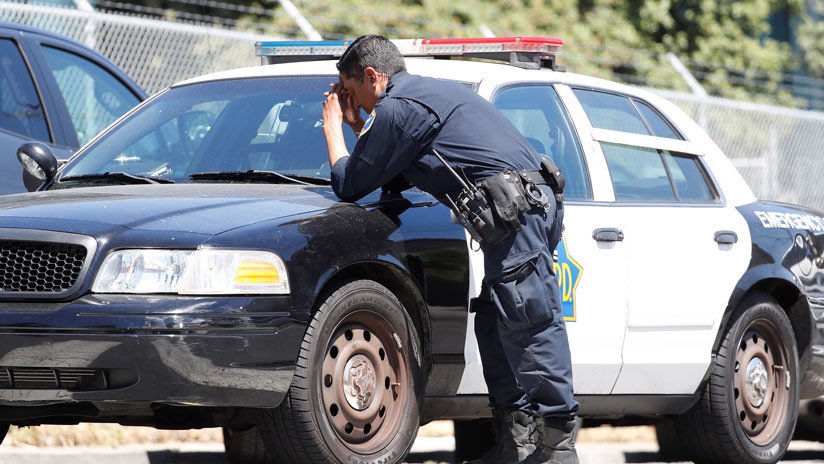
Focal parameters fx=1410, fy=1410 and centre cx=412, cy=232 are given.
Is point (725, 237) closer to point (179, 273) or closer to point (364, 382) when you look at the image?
point (364, 382)

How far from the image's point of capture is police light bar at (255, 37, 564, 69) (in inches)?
242

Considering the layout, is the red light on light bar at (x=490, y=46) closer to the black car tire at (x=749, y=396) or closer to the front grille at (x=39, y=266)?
the black car tire at (x=749, y=396)

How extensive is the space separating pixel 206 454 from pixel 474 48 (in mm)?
2362

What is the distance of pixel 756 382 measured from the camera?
6.49 m

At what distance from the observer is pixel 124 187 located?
5184mm

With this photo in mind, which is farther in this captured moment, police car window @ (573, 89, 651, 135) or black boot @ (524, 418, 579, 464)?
police car window @ (573, 89, 651, 135)

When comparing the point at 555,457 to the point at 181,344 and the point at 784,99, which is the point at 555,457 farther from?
the point at 784,99

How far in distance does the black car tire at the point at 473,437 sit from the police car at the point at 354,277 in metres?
0.76

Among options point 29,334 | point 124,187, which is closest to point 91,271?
point 29,334

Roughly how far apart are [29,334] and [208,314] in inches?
22.2

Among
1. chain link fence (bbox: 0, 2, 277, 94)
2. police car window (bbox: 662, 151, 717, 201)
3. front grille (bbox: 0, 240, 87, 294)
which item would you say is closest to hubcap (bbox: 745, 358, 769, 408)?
police car window (bbox: 662, 151, 717, 201)

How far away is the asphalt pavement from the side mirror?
3.68 feet

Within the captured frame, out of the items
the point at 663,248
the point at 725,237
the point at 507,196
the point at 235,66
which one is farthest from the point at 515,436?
the point at 235,66

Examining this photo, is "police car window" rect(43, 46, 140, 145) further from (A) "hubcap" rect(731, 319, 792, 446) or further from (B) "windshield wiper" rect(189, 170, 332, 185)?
(A) "hubcap" rect(731, 319, 792, 446)
